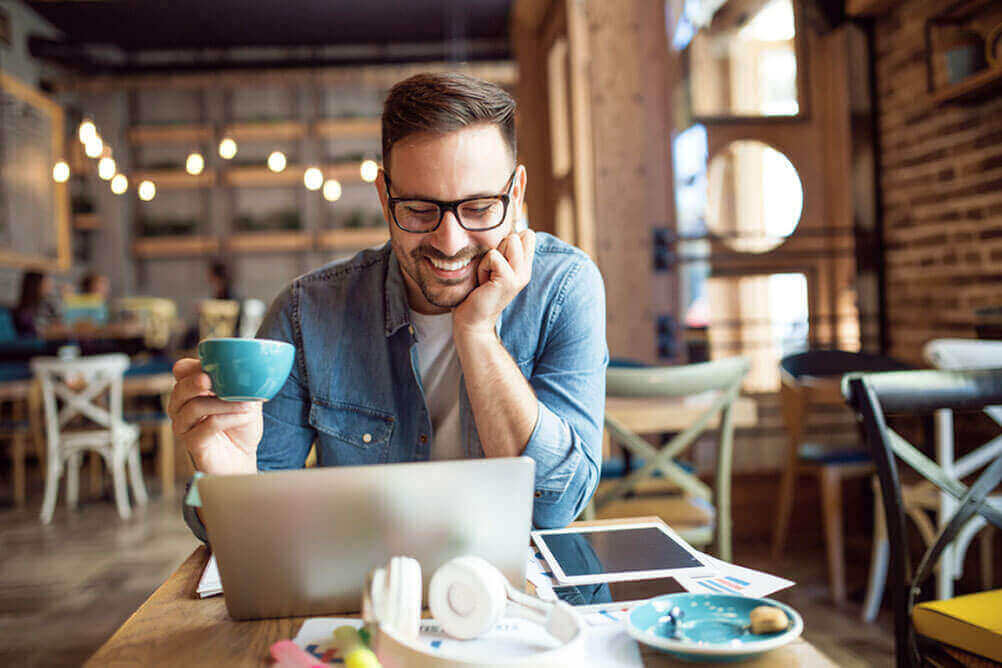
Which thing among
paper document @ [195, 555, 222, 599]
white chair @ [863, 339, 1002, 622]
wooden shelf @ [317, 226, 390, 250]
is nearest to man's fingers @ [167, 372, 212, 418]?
paper document @ [195, 555, 222, 599]

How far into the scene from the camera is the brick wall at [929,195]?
271 cm

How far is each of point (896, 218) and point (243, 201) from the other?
7.16 meters

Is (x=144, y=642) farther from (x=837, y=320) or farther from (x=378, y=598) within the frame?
(x=837, y=320)

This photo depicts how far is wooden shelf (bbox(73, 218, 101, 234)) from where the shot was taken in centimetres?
836

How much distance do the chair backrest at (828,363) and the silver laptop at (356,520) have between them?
2010 millimetres

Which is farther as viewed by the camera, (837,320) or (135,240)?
(135,240)

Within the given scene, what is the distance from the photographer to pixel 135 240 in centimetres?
851

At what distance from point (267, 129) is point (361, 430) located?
7953 mm

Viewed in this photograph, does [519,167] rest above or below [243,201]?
below

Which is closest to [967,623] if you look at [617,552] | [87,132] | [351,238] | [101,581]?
[617,552]

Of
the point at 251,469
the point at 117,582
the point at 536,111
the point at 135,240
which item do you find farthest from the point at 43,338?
the point at 251,469

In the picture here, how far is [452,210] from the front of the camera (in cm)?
109

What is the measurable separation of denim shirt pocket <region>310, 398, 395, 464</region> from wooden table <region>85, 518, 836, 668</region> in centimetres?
45

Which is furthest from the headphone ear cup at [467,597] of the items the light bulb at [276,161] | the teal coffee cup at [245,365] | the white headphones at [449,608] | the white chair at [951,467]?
the light bulb at [276,161]
